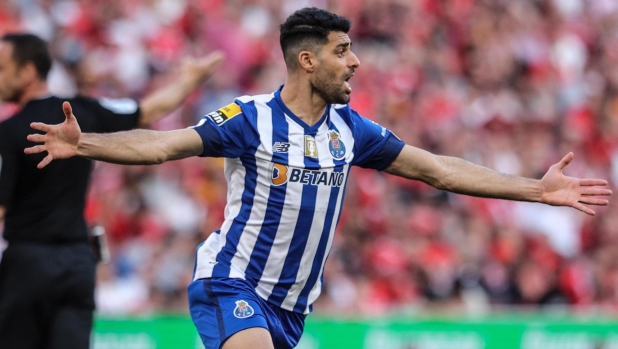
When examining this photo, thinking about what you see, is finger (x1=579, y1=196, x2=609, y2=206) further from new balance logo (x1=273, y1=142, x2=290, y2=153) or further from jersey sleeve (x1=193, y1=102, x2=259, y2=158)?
jersey sleeve (x1=193, y1=102, x2=259, y2=158)

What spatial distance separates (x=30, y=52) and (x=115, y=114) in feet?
2.12

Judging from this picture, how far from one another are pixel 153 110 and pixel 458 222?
231 inches

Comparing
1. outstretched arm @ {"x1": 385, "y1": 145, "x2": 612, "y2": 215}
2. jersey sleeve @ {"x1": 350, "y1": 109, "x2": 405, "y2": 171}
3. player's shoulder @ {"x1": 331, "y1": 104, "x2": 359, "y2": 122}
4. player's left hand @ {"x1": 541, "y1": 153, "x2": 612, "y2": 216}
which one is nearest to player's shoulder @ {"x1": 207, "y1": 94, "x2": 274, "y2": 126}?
player's shoulder @ {"x1": 331, "y1": 104, "x2": 359, "y2": 122}

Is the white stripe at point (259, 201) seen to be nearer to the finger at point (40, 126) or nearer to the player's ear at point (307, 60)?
the player's ear at point (307, 60)

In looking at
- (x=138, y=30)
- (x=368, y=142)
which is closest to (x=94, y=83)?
(x=138, y=30)

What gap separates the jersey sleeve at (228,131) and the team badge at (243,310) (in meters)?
0.77

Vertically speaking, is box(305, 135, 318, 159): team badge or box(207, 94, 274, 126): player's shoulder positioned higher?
box(207, 94, 274, 126): player's shoulder

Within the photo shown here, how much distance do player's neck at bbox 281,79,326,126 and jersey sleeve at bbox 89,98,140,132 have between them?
136 centimetres

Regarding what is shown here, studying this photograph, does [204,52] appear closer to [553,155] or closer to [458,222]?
[458,222]

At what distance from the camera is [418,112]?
1337 cm

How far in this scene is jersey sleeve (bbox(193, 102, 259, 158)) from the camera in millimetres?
5457

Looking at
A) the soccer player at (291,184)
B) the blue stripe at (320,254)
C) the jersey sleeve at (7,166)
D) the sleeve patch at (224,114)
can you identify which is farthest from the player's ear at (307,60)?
the jersey sleeve at (7,166)

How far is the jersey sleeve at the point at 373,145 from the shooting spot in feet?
19.3

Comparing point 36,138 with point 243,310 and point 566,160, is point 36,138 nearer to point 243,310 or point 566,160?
point 243,310
